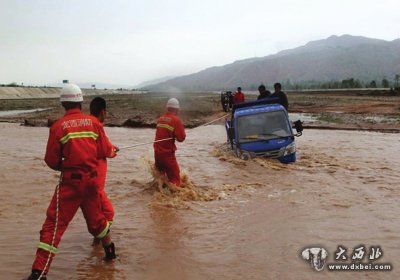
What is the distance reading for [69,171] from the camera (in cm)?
461

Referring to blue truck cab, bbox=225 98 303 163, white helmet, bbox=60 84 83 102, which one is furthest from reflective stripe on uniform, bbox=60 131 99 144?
blue truck cab, bbox=225 98 303 163

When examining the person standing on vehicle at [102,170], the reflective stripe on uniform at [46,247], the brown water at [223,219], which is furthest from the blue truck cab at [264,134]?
the reflective stripe on uniform at [46,247]

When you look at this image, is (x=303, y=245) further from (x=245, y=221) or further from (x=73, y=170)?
(x=73, y=170)

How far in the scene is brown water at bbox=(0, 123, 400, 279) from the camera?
5.10 meters

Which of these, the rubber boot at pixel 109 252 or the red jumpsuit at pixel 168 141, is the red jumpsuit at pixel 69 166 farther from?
the red jumpsuit at pixel 168 141

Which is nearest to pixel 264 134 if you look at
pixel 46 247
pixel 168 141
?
pixel 168 141

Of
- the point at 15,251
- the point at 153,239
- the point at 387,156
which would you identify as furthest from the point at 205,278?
the point at 387,156

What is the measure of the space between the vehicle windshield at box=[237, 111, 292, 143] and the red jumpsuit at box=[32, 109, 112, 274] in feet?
23.5

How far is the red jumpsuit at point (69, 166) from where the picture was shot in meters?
4.51

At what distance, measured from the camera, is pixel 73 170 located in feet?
15.1

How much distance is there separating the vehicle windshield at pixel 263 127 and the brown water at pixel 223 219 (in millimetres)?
727

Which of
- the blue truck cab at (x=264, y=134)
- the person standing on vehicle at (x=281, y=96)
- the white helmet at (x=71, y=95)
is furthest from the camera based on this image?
the person standing on vehicle at (x=281, y=96)

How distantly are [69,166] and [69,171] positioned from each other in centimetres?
5

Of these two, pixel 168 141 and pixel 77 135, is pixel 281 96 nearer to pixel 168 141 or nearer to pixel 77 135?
pixel 168 141
